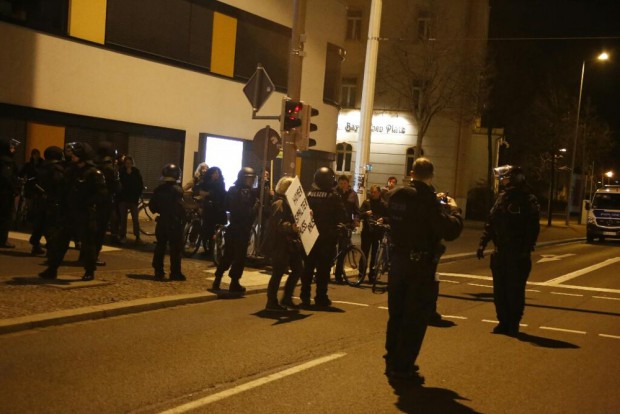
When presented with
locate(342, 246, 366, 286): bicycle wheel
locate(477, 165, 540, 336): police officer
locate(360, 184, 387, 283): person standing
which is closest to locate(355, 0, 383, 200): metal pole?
locate(360, 184, 387, 283): person standing

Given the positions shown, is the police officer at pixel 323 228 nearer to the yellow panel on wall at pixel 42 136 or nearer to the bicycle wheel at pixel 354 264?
the bicycle wheel at pixel 354 264

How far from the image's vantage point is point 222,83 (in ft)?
77.8

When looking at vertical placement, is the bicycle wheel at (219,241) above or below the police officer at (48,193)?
below

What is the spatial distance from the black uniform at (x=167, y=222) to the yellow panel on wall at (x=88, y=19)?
8.78 metres

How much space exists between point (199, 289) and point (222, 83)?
1324 centimetres

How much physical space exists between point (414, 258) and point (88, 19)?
14940mm

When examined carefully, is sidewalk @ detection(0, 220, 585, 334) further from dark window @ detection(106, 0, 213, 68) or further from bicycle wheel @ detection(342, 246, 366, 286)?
dark window @ detection(106, 0, 213, 68)

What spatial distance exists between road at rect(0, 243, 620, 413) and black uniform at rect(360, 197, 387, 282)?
2.53m

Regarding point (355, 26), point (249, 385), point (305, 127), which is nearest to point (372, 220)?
point (305, 127)

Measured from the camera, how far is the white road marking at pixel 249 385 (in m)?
5.79

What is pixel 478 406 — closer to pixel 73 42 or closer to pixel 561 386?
pixel 561 386

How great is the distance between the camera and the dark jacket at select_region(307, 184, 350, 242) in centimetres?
1084

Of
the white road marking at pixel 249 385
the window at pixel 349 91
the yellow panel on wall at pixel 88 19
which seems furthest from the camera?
the window at pixel 349 91

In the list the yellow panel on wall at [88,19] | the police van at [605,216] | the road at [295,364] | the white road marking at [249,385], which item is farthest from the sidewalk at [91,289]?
the police van at [605,216]
